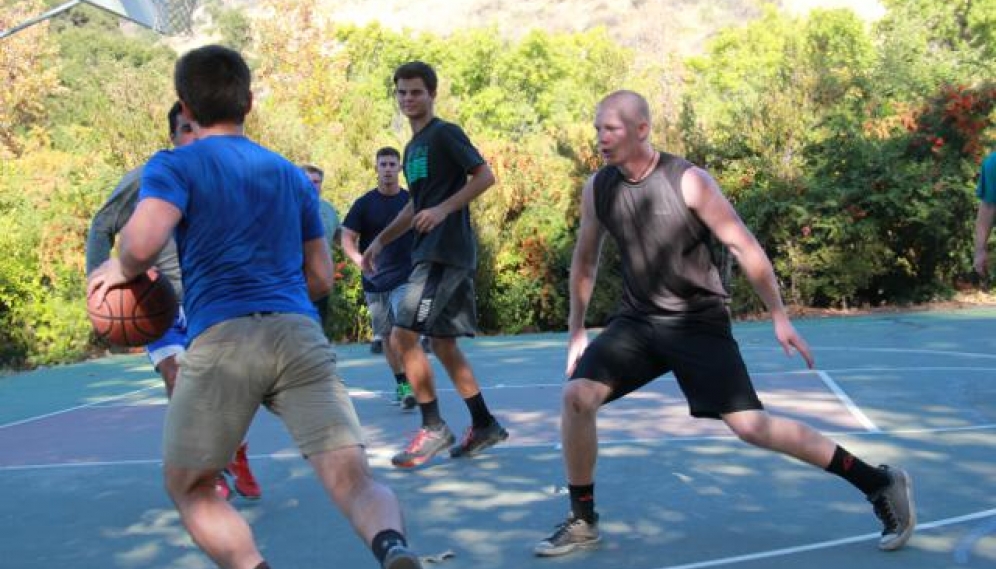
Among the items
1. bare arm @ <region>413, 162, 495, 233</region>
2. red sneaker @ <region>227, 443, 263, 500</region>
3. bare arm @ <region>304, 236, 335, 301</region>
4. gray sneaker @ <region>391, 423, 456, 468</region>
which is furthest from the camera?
gray sneaker @ <region>391, 423, 456, 468</region>

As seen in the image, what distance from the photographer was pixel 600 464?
664cm

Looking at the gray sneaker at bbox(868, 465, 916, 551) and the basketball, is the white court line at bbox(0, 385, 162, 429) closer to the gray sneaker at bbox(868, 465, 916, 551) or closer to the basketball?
the basketball

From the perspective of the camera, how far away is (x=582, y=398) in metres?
4.96

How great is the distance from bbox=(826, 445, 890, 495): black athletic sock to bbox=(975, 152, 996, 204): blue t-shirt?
11.8 feet

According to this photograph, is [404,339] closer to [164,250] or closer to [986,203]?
[164,250]

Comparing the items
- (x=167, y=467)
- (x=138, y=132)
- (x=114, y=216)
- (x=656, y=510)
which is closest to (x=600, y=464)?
(x=656, y=510)

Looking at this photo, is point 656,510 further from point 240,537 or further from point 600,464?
point 240,537

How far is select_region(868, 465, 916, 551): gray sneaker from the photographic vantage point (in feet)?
15.8

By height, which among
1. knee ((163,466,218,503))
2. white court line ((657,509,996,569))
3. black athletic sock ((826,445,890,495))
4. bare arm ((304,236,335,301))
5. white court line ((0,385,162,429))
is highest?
bare arm ((304,236,335,301))

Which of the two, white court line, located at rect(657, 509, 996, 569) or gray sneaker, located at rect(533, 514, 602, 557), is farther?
gray sneaker, located at rect(533, 514, 602, 557)

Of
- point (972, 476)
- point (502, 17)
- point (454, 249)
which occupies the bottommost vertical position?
point (972, 476)

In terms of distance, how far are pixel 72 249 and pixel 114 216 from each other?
40.3 ft

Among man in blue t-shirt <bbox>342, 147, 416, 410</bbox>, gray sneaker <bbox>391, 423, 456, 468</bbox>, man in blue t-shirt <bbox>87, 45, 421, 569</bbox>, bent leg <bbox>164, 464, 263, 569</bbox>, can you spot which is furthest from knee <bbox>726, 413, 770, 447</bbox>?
man in blue t-shirt <bbox>342, 147, 416, 410</bbox>

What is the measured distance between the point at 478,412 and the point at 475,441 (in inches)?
6.5
